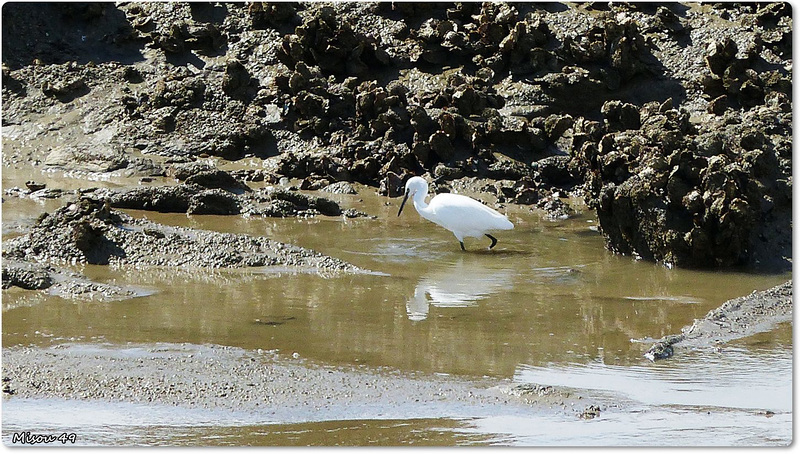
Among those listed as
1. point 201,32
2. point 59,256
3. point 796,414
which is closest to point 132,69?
point 201,32

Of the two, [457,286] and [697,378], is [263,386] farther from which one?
[457,286]

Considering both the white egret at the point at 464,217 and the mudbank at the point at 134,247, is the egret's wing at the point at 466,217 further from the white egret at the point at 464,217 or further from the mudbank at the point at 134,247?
the mudbank at the point at 134,247

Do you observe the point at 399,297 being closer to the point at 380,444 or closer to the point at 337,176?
the point at 380,444

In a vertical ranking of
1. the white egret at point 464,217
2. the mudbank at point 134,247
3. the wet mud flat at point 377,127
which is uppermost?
the wet mud flat at point 377,127

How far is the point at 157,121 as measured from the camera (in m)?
14.2

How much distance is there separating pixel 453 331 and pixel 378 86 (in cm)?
725

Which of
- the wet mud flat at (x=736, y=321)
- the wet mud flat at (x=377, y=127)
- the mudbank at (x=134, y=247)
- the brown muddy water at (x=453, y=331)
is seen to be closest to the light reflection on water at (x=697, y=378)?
the brown muddy water at (x=453, y=331)

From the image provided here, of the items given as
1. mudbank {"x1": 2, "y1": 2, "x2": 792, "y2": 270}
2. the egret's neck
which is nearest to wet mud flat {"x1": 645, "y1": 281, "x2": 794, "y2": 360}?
mudbank {"x1": 2, "y1": 2, "x2": 792, "y2": 270}

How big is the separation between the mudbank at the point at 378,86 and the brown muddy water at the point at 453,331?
5.87 ft

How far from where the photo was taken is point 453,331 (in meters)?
6.64

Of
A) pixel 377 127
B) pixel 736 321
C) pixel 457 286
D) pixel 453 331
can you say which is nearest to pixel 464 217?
pixel 457 286

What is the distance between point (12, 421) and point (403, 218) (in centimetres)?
649

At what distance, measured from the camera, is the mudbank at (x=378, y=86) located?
1237 cm

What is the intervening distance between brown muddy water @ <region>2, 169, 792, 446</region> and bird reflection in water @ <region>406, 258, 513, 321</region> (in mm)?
18
